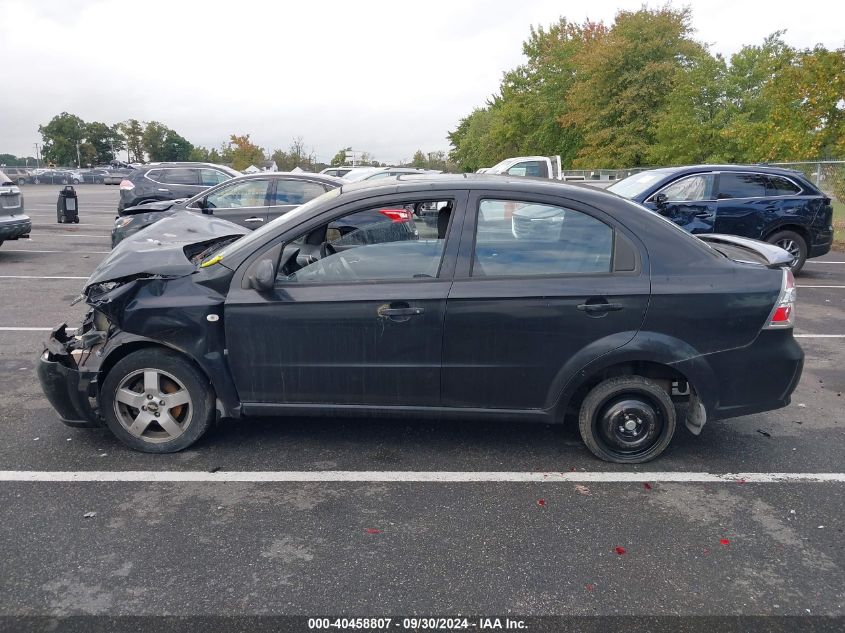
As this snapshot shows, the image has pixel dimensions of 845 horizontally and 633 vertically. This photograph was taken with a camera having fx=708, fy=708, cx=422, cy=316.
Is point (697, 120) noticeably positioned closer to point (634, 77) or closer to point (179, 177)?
point (634, 77)

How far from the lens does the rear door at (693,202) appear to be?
1055cm

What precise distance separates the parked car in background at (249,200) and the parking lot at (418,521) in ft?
20.1

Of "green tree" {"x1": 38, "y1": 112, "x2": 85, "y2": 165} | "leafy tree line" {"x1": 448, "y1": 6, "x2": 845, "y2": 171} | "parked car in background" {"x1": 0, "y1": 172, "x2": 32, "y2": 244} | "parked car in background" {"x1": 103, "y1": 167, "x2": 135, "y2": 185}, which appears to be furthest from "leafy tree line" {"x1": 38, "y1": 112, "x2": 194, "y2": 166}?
"parked car in background" {"x1": 0, "y1": 172, "x2": 32, "y2": 244}

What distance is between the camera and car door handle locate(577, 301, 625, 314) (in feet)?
13.2

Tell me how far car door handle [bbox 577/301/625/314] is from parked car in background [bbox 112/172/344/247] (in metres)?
7.65

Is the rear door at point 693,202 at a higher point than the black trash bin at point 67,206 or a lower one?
higher

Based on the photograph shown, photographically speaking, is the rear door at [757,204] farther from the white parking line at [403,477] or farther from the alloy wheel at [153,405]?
the alloy wheel at [153,405]

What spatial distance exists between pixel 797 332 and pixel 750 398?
3.97 m

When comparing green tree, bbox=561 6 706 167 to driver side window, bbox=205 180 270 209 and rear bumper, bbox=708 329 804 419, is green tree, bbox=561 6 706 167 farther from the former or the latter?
rear bumper, bbox=708 329 804 419

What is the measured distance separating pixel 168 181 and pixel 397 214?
13.6 meters

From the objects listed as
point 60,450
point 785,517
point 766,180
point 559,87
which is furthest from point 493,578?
point 559,87

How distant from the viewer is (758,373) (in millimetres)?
4145

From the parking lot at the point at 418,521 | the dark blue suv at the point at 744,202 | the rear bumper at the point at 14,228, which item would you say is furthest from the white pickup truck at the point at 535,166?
the parking lot at the point at 418,521

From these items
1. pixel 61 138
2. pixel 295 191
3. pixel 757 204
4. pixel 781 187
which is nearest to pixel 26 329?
pixel 295 191
